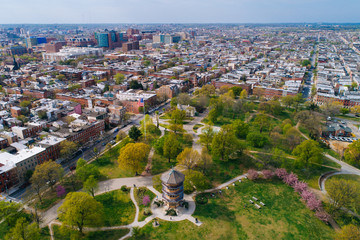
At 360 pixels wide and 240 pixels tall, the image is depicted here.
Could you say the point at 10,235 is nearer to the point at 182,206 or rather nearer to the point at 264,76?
the point at 182,206

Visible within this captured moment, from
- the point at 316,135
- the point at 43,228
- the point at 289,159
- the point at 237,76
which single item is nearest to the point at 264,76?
the point at 237,76

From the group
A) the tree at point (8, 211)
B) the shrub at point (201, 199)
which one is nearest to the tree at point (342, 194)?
the shrub at point (201, 199)

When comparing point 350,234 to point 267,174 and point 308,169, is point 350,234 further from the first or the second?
point 308,169

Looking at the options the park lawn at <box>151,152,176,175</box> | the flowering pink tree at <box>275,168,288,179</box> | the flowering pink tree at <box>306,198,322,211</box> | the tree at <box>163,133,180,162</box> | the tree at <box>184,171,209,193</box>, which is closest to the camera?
the flowering pink tree at <box>306,198,322,211</box>

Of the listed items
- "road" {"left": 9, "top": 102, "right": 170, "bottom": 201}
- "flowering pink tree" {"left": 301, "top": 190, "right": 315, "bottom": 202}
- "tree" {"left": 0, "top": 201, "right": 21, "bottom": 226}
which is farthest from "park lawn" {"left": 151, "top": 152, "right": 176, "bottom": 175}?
"flowering pink tree" {"left": 301, "top": 190, "right": 315, "bottom": 202}

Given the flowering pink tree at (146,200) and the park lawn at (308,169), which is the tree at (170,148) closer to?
the flowering pink tree at (146,200)

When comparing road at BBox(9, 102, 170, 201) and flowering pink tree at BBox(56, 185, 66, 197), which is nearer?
flowering pink tree at BBox(56, 185, 66, 197)

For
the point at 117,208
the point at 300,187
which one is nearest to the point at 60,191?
the point at 117,208

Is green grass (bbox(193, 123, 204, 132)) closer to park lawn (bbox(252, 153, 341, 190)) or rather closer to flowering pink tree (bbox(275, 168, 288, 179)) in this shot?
park lawn (bbox(252, 153, 341, 190))
